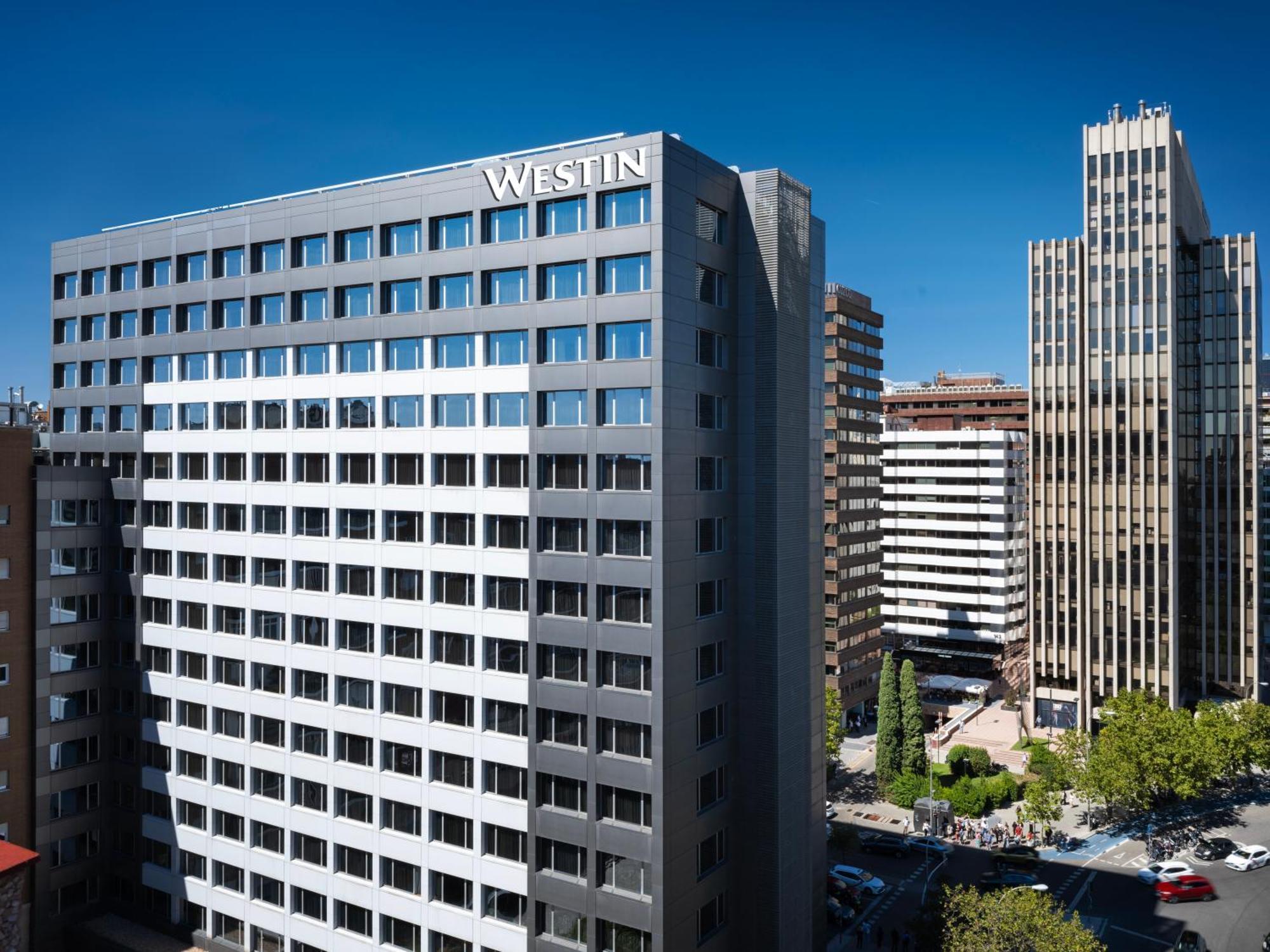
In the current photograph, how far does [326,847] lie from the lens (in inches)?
2008

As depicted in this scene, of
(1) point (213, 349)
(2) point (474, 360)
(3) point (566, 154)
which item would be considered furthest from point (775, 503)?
(1) point (213, 349)

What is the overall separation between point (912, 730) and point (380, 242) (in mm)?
64693

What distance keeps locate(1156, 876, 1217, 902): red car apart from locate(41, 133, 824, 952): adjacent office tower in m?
30.7

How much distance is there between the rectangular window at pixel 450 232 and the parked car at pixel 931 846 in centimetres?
5771

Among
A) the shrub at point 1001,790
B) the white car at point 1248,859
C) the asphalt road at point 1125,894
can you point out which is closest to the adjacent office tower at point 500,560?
the asphalt road at point 1125,894

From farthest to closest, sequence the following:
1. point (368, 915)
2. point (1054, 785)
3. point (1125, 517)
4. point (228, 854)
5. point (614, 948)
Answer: point (1125, 517) < point (1054, 785) < point (228, 854) < point (368, 915) < point (614, 948)

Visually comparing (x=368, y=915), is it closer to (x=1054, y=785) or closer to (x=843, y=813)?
(x=843, y=813)

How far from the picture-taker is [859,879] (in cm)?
6750

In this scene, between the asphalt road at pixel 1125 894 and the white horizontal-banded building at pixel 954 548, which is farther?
the white horizontal-banded building at pixel 954 548

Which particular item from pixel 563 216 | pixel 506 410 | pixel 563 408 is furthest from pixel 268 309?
pixel 563 408

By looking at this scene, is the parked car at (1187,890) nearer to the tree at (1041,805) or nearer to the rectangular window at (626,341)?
the tree at (1041,805)

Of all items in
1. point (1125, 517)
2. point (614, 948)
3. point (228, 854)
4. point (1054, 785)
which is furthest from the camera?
point (1125, 517)

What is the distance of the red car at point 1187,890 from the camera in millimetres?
63750

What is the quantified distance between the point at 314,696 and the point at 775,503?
91.9ft
